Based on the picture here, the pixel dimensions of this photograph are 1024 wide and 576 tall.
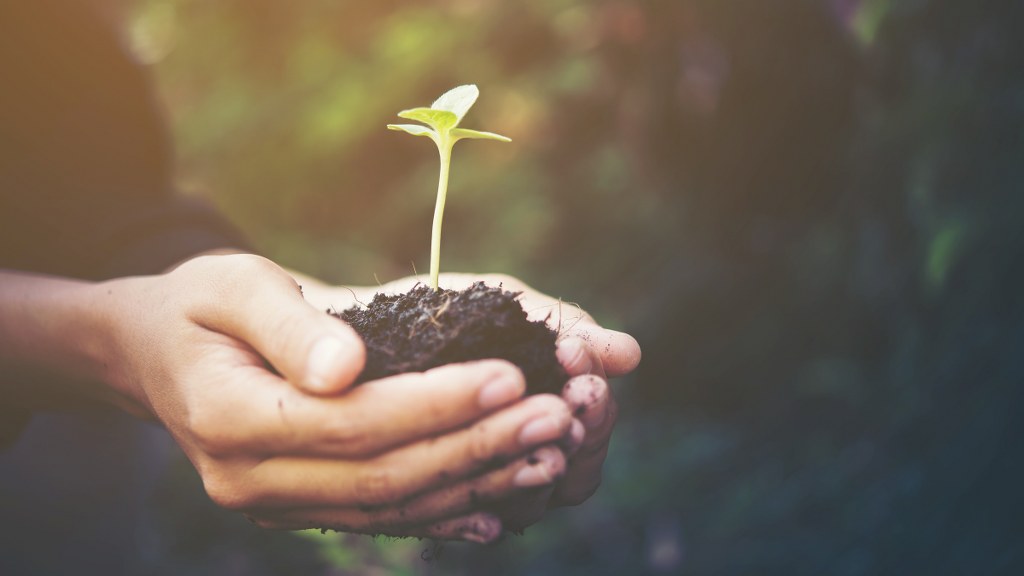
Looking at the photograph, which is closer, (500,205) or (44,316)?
(44,316)

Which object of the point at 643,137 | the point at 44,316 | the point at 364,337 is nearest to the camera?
the point at 364,337

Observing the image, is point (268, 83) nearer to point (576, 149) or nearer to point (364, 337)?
point (576, 149)

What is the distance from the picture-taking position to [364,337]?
931 millimetres

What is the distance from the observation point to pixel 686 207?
233 cm

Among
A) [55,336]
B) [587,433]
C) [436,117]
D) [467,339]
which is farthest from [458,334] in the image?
[55,336]

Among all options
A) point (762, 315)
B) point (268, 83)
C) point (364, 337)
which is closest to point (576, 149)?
point (762, 315)

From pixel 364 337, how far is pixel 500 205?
1.83 metres

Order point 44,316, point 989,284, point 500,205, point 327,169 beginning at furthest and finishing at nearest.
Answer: point 327,169
point 500,205
point 989,284
point 44,316

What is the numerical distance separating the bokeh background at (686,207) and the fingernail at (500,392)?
1.35 ft

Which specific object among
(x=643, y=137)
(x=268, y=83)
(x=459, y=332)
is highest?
(x=268, y=83)

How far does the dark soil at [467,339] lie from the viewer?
844 mm

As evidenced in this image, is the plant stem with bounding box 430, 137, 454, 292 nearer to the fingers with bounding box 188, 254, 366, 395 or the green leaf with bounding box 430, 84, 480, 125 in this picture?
the green leaf with bounding box 430, 84, 480, 125

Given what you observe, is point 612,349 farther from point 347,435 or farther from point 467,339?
point 347,435

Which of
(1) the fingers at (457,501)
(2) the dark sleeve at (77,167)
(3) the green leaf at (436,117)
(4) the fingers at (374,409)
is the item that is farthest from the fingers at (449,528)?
(2) the dark sleeve at (77,167)
